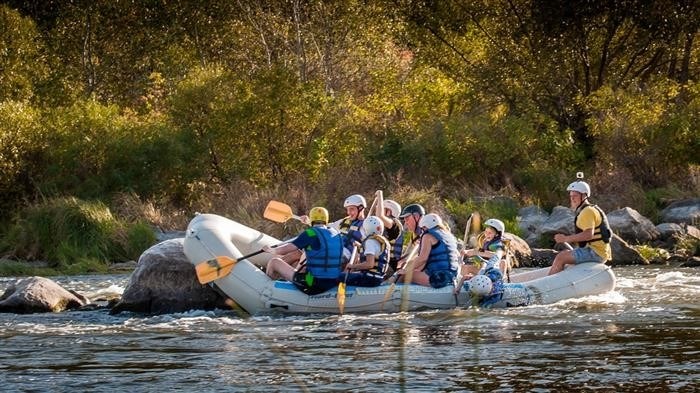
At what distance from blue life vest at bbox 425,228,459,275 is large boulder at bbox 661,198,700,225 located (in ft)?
28.2

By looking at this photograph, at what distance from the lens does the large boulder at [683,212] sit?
21.4m

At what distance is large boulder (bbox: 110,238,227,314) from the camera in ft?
46.9

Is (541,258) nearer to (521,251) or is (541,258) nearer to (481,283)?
(521,251)

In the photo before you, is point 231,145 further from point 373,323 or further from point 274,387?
point 274,387

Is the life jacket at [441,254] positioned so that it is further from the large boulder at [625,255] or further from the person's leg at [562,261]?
the large boulder at [625,255]

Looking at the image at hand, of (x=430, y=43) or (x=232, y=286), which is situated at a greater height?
(x=430, y=43)

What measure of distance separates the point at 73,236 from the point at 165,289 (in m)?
7.85

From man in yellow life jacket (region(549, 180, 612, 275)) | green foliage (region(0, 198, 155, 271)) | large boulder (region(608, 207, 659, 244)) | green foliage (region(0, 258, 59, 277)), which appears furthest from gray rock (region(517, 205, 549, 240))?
green foliage (region(0, 258, 59, 277))

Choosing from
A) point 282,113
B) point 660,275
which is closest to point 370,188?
point 282,113

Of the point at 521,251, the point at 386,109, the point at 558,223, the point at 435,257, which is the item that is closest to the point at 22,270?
the point at 521,251

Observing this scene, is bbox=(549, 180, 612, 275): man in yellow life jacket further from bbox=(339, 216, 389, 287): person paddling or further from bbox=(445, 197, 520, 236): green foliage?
bbox=(445, 197, 520, 236): green foliage

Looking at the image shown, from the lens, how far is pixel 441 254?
13656 millimetres

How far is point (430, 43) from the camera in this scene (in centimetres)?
2933

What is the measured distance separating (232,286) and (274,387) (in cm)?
464
